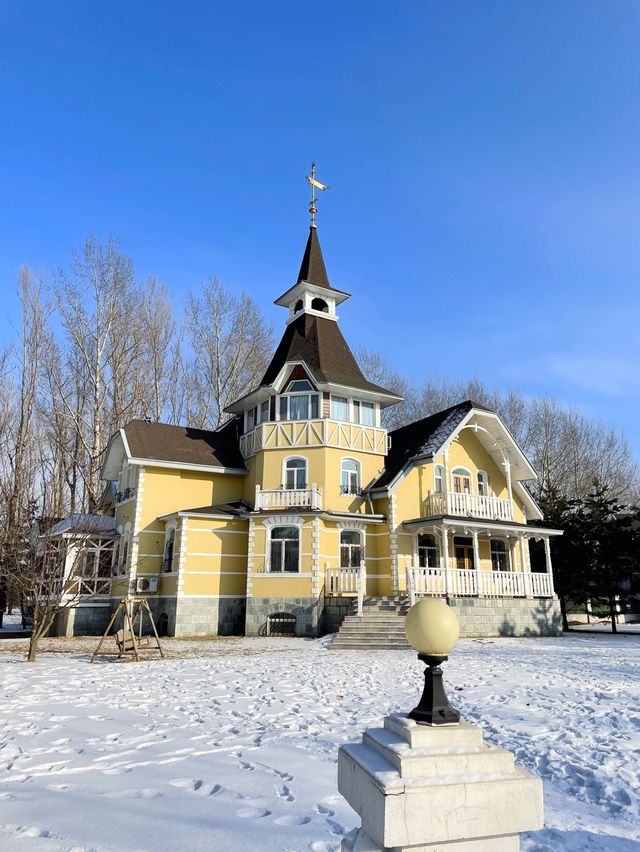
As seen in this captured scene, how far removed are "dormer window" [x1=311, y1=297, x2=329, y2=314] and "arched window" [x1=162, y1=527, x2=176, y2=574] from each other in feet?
39.2

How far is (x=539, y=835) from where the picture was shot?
3766mm

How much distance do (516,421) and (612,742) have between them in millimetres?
32674

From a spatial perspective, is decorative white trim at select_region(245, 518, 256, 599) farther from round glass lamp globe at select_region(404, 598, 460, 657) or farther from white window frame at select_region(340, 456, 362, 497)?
round glass lamp globe at select_region(404, 598, 460, 657)

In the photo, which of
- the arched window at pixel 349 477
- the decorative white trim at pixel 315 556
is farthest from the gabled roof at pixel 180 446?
the decorative white trim at pixel 315 556

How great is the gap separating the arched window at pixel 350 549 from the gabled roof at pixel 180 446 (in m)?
5.46

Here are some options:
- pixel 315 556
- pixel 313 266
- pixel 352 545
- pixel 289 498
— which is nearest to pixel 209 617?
pixel 315 556

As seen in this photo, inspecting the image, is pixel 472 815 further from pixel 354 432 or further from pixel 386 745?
pixel 354 432

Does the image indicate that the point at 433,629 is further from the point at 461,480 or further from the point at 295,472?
the point at 461,480

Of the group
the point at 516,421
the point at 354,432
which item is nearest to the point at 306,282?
the point at 354,432

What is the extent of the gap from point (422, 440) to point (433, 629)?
21.6m

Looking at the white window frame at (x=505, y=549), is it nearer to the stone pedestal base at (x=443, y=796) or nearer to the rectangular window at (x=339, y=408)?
the rectangular window at (x=339, y=408)

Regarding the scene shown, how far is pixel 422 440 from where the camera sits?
2375 cm

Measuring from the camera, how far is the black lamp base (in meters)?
2.37

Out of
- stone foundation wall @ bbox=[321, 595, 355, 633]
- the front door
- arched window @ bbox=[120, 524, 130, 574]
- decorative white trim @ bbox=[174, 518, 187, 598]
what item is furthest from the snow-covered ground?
the front door
